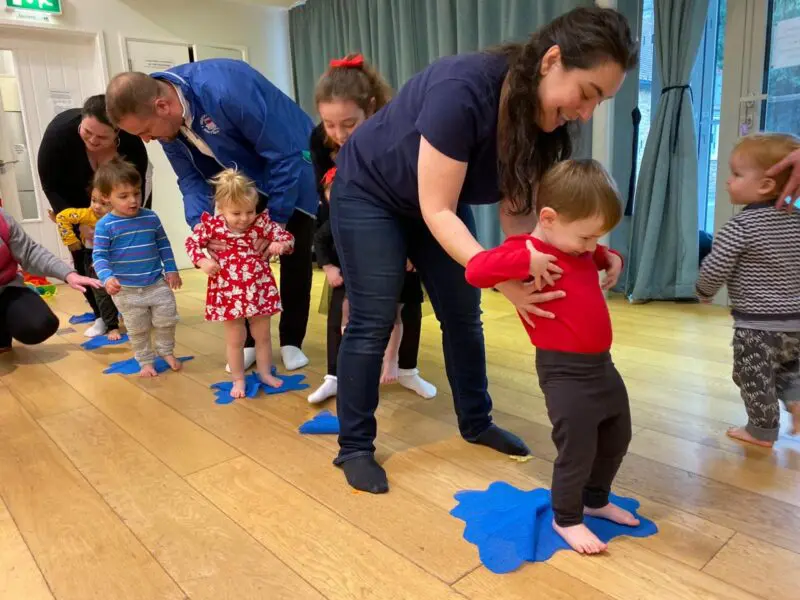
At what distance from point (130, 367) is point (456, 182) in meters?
1.82

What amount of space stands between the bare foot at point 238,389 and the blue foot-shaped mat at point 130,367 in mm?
455

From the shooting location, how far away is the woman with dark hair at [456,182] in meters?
1.06

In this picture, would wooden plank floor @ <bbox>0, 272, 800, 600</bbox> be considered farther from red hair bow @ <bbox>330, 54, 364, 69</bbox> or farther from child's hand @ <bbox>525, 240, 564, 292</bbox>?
red hair bow @ <bbox>330, 54, 364, 69</bbox>

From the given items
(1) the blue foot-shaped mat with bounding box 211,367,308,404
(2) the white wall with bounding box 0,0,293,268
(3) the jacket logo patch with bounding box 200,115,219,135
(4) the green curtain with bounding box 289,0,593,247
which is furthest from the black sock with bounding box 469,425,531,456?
(2) the white wall with bounding box 0,0,293,268

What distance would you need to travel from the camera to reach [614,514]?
126 centimetres

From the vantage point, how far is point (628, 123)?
3.44 m

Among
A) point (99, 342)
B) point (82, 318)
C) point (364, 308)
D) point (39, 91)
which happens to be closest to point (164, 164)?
point (39, 91)

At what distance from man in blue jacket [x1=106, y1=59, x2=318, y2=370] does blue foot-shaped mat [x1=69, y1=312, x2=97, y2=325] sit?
4.79 feet

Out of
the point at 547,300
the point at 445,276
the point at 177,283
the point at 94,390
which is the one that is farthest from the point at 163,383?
the point at 547,300

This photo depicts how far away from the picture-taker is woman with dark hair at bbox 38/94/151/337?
2757 millimetres

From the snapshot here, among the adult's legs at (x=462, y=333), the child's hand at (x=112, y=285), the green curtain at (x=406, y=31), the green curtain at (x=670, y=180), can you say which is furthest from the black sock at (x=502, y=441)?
the green curtain at (x=670, y=180)

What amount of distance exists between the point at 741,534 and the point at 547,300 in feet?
2.08

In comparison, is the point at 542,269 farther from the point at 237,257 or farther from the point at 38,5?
the point at 38,5

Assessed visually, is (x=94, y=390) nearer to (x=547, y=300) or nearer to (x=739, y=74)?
(x=547, y=300)
